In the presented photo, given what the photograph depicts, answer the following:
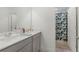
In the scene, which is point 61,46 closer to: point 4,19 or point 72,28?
point 72,28

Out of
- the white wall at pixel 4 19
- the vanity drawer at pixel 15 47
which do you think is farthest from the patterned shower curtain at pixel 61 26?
the white wall at pixel 4 19

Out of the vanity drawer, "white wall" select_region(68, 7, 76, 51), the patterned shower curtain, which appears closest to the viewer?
the vanity drawer

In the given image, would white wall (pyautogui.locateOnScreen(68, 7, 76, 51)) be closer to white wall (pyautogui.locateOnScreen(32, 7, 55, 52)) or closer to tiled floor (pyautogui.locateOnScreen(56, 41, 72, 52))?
tiled floor (pyautogui.locateOnScreen(56, 41, 72, 52))

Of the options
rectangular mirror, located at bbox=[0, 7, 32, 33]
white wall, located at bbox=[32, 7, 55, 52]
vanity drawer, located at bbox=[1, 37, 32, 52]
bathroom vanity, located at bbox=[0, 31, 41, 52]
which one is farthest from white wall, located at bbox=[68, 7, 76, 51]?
vanity drawer, located at bbox=[1, 37, 32, 52]

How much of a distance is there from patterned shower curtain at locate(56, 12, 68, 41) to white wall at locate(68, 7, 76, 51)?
0.06m

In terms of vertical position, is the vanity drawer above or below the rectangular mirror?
below

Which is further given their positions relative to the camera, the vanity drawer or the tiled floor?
the tiled floor

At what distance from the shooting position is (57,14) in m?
Answer: 1.78

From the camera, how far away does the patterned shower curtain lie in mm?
1782

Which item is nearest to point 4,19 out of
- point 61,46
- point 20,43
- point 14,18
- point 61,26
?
point 14,18

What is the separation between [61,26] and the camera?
183 centimetres

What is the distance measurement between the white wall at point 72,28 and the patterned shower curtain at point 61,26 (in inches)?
2.3

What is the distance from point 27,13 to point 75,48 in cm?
95
